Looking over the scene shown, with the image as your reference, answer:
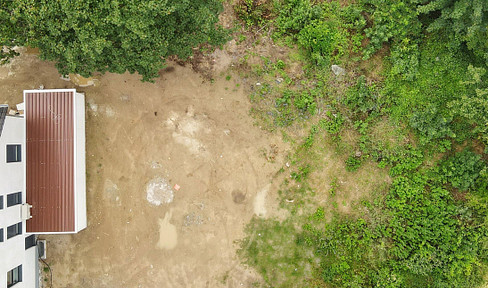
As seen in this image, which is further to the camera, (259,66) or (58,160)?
(259,66)

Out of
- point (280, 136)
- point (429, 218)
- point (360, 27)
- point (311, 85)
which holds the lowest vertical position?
point (429, 218)

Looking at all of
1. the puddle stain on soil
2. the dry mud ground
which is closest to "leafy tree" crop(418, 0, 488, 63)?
the dry mud ground

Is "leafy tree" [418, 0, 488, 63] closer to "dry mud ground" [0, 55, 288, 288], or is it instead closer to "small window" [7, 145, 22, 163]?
"dry mud ground" [0, 55, 288, 288]

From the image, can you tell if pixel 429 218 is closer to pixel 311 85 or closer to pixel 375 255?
pixel 375 255

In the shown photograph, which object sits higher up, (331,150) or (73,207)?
(331,150)

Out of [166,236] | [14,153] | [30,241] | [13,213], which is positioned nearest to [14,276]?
[30,241]

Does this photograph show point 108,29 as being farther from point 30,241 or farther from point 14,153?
point 30,241

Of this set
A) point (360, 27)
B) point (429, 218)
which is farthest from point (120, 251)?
point (360, 27)
